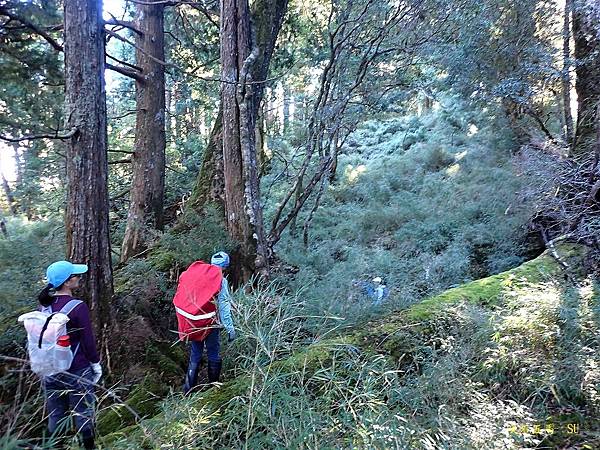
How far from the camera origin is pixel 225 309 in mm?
4910

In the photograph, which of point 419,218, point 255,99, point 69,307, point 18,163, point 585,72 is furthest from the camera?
point 18,163

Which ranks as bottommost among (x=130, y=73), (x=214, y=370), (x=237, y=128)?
(x=214, y=370)

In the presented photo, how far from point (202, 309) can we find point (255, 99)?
4.90 meters

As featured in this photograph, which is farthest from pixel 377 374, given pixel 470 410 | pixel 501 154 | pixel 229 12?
pixel 501 154

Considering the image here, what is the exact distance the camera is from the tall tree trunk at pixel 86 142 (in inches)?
202

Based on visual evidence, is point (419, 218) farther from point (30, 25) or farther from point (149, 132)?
point (30, 25)

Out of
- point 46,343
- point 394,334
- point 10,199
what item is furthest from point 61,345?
point 10,199

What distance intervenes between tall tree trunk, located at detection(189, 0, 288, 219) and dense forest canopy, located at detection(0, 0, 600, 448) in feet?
0.14

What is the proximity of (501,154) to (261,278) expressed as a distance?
10.8 metres

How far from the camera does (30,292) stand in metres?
6.27

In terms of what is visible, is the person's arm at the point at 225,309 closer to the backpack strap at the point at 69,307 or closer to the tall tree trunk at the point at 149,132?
the backpack strap at the point at 69,307

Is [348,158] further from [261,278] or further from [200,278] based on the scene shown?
[200,278]

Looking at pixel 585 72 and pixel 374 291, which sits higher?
pixel 585 72
